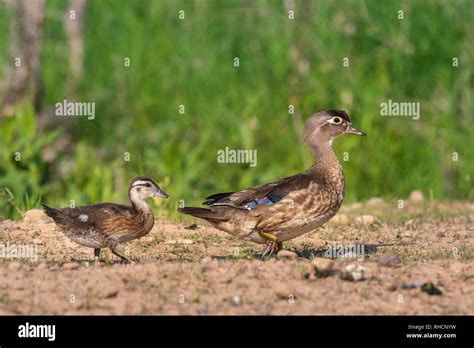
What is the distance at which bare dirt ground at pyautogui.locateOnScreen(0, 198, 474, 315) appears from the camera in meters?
7.78

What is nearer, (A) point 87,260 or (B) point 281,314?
(B) point 281,314

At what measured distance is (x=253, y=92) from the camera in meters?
17.3

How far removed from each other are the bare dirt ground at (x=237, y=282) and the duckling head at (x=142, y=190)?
0.59m

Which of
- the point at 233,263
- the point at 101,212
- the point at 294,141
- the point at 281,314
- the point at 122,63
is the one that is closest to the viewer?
the point at 281,314

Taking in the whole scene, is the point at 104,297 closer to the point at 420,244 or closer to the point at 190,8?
the point at 420,244

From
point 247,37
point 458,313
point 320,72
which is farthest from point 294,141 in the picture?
point 458,313

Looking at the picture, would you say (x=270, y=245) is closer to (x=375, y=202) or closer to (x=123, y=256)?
(x=123, y=256)

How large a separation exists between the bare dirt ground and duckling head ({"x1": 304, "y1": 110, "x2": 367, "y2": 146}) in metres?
1.19

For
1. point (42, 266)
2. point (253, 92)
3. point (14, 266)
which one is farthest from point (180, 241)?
point (253, 92)

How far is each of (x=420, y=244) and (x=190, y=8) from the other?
29.3ft

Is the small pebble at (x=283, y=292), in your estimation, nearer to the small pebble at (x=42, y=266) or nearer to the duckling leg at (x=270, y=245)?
→ the duckling leg at (x=270, y=245)

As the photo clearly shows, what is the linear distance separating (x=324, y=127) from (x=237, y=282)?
Answer: 3.20 m

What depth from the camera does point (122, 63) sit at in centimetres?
1780

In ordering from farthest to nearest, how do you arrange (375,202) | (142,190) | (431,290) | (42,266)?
(375,202) < (142,190) < (42,266) < (431,290)
